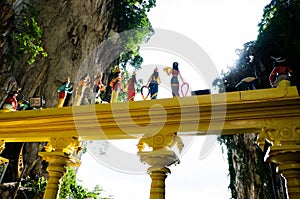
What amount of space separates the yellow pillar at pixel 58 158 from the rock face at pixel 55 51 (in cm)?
440

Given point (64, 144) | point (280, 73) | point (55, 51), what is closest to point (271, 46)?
point (280, 73)

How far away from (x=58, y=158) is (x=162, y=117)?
157 centimetres

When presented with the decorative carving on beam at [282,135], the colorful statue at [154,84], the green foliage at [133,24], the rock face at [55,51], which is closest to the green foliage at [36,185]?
the rock face at [55,51]

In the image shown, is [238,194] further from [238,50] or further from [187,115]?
[187,115]

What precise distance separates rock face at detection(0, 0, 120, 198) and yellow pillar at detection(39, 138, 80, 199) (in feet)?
14.4

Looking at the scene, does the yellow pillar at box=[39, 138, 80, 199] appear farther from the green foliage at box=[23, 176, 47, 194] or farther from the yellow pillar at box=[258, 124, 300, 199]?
the green foliage at box=[23, 176, 47, 194]

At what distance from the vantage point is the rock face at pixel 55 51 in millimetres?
7828

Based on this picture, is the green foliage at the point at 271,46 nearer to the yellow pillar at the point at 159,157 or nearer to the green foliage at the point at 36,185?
the yellow pillar at the point at 159,157

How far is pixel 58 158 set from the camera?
3.47 meters

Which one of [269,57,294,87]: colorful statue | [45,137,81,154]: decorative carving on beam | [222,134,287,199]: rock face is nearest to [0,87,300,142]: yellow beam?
[45,137,81,154]: decorative carving on beam

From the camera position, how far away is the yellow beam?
116 inches

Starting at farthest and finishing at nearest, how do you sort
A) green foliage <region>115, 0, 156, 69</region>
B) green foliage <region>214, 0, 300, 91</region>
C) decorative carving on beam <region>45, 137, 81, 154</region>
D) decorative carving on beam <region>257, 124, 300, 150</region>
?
green foliage <region>115, 0, 156, 69</region> < green foliage <region>214, 0, 300, 91</region> < decorative carving on beam <region>45, 137, 81, 154</region> < decorative carving on beam <region>257, 124, 300, 150</region>

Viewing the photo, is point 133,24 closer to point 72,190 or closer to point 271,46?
point 271,46

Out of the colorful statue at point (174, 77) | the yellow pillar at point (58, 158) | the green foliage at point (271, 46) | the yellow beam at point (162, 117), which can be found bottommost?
the yellow pillar at point (58, 158)
